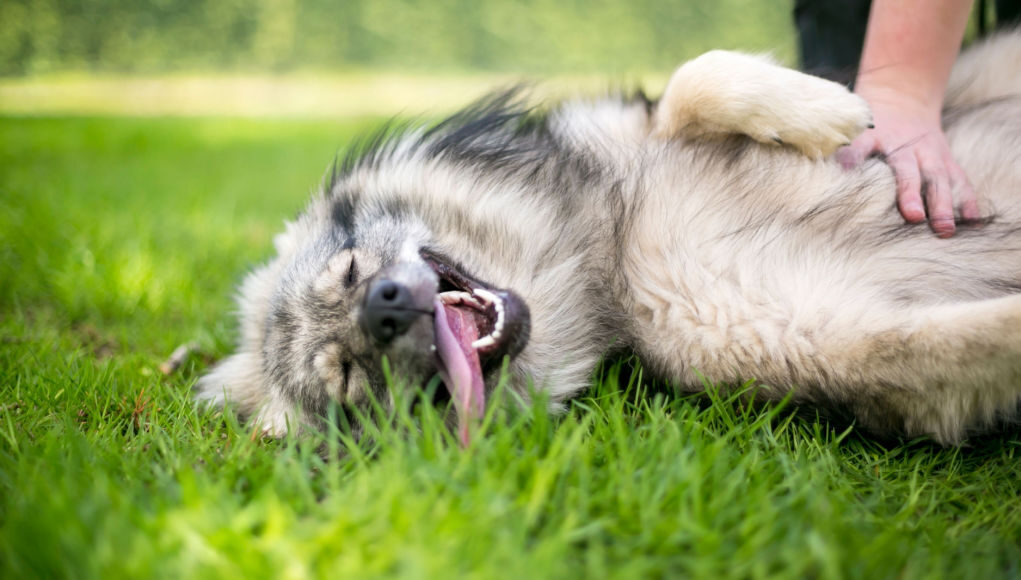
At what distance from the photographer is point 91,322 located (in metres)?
3.44

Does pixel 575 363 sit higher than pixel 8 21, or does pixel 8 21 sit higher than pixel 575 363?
pixel 8 21

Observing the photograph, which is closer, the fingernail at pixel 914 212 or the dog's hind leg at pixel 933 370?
the dog's hind leg at pixel 933 370

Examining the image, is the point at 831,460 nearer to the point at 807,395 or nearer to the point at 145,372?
the point at 807,395

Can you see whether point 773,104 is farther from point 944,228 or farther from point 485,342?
point 485,342

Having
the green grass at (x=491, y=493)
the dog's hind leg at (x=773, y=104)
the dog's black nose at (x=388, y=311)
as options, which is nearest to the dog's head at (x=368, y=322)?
the dog's black nose at (x=388, y=311)

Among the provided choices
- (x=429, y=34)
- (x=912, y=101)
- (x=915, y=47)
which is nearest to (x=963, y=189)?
(x=912, y=101)

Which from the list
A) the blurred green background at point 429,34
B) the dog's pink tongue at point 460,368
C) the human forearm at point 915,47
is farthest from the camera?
the blurred green background at point 429,34

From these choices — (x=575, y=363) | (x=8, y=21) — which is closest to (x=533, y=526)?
(x=575, y=363)

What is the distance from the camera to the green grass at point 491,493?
1.31 metres

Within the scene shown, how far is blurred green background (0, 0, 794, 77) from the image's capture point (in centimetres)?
1495

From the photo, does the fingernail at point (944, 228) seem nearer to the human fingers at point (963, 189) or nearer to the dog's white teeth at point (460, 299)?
the human fingers at point (963, 189)

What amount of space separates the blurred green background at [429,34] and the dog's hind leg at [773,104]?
13.4 m

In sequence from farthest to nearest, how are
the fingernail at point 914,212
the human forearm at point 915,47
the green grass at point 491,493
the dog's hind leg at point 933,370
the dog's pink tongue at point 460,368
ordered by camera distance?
the human forearm at point 915,47 < the fingernail at point 914,212 < the dog's pink tongue at point 460,368 < the dog's hind leg at point 933,370 < the green grass at point 491,493

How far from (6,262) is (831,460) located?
435 centimetres
